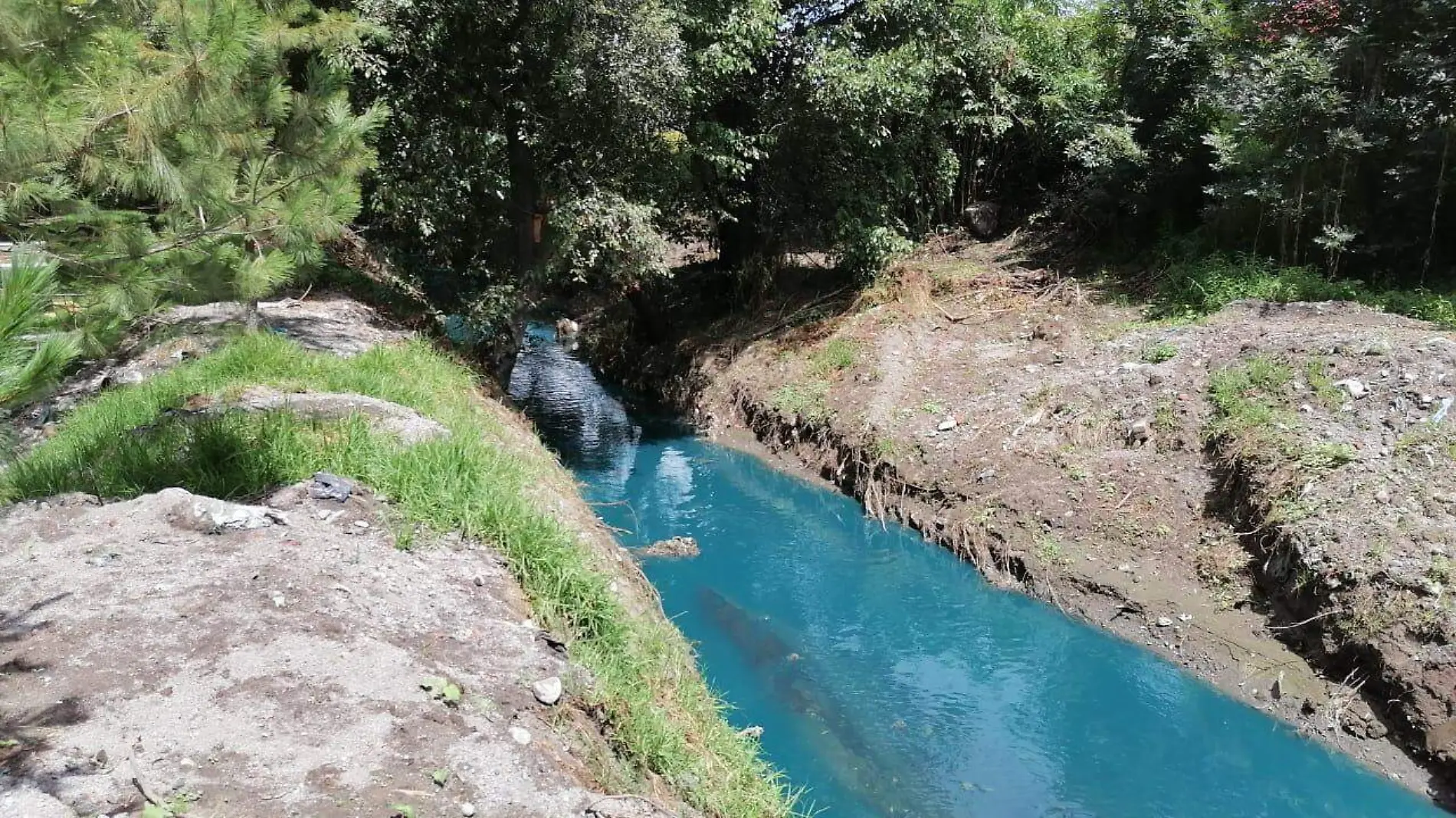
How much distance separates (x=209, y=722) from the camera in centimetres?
335

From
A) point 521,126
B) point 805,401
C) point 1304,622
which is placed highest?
point 521,126

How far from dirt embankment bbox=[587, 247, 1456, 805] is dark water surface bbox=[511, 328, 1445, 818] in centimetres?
31

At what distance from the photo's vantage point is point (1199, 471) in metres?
8.12

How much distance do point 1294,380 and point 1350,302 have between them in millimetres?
1825

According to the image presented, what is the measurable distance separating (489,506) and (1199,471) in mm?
6060

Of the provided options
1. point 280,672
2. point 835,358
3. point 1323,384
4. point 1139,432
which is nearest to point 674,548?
point 835,358

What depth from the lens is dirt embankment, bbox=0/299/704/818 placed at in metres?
3.10

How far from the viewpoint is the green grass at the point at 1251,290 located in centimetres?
902

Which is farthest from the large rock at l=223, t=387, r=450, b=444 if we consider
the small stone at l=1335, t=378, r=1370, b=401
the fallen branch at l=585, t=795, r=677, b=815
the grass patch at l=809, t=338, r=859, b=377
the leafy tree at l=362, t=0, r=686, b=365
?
the small stone at l=1335, t=378, r=1370, b=401

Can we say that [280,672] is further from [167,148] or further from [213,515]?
[167,148]

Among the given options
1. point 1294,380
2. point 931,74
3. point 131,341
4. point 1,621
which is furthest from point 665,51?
point 1,621

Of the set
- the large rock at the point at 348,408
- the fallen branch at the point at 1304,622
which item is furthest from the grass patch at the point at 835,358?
the large rock at the point at 348,408

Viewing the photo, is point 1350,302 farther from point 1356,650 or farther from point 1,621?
point 1,621

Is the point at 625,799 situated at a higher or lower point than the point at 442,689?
lower
